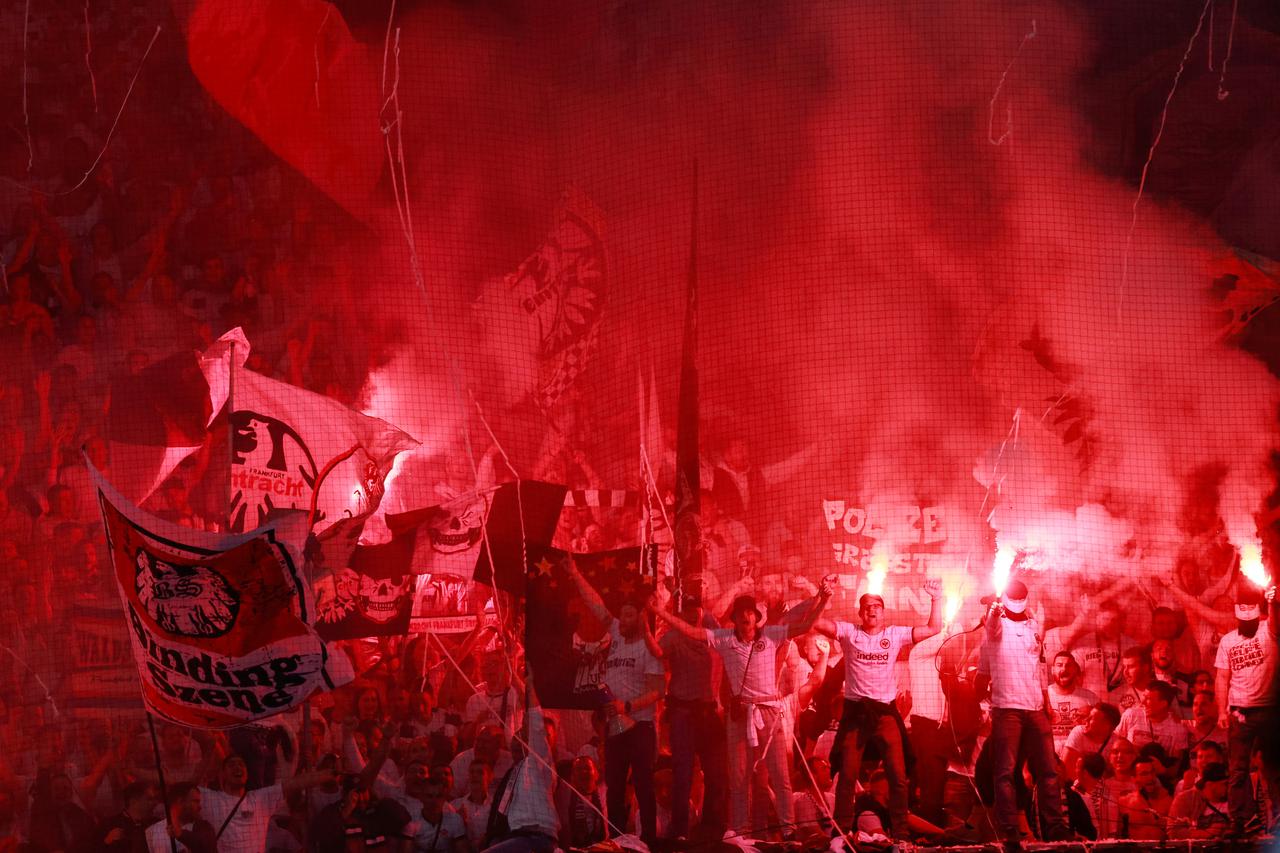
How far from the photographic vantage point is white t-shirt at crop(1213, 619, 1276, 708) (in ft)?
23.7

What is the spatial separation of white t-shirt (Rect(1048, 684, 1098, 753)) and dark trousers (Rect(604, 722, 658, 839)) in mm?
1741

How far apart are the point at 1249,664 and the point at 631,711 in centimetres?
271

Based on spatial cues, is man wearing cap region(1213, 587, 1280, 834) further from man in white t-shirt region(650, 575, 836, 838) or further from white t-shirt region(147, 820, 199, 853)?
white t-shirt region(147, 820, 199, 853)

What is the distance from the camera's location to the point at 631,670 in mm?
7371

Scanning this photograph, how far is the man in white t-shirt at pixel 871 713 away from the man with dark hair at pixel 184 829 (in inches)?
108

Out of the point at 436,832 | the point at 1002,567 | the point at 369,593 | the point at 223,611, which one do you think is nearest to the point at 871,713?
the point at 1002,567

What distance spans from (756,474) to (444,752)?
6.08 ft

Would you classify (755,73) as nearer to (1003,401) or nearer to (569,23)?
(569,23)

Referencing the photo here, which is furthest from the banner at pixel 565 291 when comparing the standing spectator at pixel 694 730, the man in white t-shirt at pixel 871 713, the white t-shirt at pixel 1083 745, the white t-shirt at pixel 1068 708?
the white t-shirt at pixel 1083 745

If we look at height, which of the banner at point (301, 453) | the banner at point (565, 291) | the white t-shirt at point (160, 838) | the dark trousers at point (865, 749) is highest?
the banner at point (565, 291)

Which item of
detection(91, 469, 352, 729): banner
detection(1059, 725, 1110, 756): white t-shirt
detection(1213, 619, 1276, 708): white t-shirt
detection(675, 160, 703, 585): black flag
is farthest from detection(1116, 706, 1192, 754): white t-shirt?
detection(91, 469, 352, 729): banner

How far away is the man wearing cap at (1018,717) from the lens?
7.16m

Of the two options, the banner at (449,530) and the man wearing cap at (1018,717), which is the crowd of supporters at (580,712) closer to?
the man wearing cap at (1018,717)

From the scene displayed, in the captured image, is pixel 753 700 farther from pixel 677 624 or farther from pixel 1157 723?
pixel 1157 723
